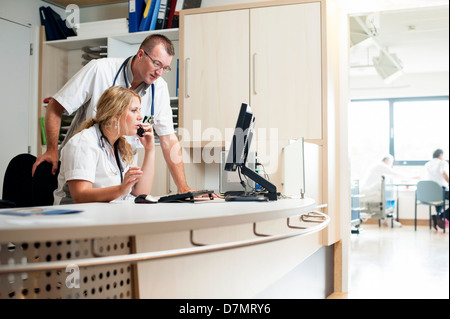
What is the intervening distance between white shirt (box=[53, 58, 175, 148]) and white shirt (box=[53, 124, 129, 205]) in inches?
24.2

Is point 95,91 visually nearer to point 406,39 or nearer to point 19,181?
point 19,181

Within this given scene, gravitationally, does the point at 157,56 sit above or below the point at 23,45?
below

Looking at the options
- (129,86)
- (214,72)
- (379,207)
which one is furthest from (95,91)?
(379,207)

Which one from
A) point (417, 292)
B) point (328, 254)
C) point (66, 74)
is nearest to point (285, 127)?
point (328, 254)

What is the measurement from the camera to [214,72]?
3568 mm

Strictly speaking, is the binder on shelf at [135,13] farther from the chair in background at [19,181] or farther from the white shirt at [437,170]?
the white shirt at [437,170]

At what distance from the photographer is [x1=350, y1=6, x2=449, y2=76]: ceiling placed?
5566 mm

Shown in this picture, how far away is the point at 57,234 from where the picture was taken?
94cm

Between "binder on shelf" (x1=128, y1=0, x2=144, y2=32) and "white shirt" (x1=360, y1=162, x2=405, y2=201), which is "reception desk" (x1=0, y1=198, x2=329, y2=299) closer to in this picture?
"binder on shelf" (x1=128, y1=0, x2=144, y2=32)

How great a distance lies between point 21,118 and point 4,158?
0.35 metres

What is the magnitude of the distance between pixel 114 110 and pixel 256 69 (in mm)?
1641

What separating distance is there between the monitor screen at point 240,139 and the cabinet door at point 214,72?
1633 millimetres

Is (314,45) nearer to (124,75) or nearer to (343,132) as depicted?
(343,132)

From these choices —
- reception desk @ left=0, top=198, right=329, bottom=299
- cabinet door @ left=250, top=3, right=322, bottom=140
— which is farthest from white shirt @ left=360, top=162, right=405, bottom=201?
Answer: reception desk @ left=0, top=198, right=329, bottom=299
